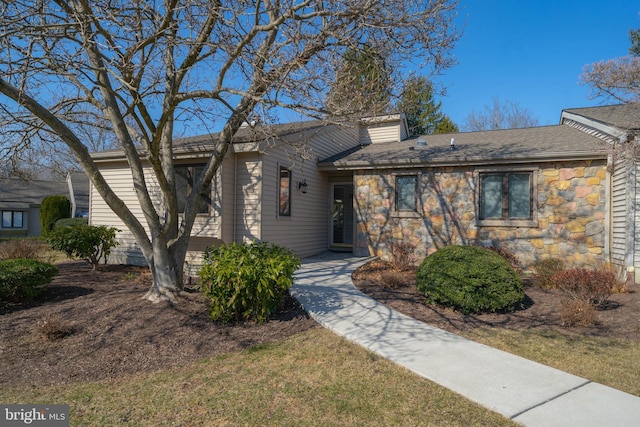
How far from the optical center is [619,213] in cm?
841

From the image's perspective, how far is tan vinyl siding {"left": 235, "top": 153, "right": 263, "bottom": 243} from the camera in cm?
963

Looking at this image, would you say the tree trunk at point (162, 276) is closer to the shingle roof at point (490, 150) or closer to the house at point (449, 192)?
the house at point (449, 192)

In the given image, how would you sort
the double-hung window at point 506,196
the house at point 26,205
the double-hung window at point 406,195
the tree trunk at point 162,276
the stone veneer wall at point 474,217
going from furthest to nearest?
the house at point 26,205 < the double-hung window at point 406,195 < the double-hung window at point 506,196 < the stone veneer wall at point 474,217 < the tree trunk at point 162,276

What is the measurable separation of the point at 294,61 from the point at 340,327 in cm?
368

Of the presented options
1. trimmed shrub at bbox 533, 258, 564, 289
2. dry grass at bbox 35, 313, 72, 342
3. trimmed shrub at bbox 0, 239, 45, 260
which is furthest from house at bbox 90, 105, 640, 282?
dry grass at bbox 35, 313, 72, 342

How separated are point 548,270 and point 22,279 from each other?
966cm

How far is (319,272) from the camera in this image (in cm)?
902

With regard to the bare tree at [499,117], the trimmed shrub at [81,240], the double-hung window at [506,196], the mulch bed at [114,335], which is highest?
the bare tree at [499,117]

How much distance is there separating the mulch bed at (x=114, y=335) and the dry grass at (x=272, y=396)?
12.7 inches

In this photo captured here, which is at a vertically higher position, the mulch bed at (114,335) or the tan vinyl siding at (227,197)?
the tan vinyl siding at (227,197)

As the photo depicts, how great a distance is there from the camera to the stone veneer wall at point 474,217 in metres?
9.11

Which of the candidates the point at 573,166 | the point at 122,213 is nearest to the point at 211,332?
the point at 122,213

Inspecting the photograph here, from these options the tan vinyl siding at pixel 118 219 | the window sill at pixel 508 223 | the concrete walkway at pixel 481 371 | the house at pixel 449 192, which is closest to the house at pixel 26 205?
the tan vinyl siding at pixel 118 219

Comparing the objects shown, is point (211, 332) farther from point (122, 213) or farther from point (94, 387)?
point (122, 213)
